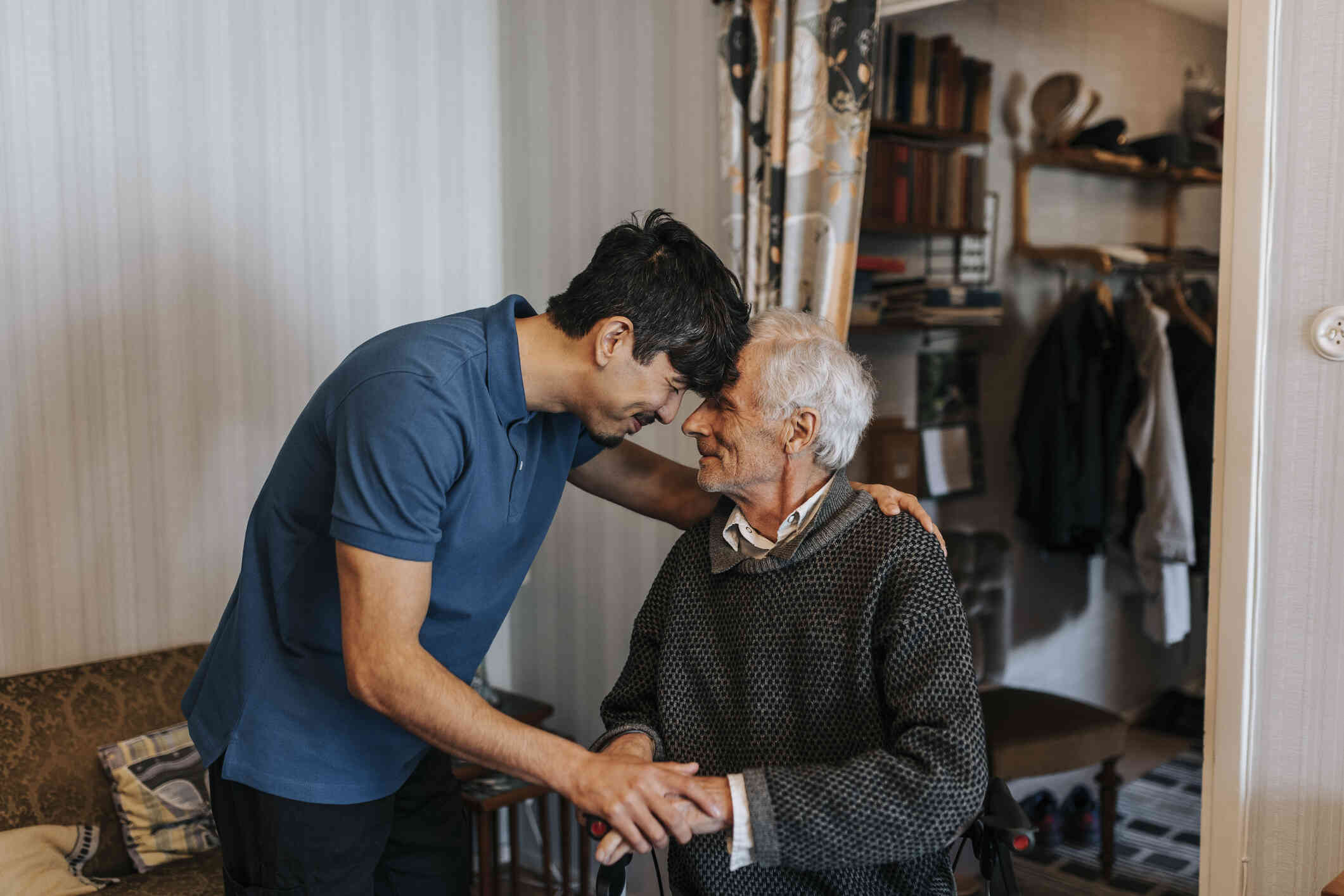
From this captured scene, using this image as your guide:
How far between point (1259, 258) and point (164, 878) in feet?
7.85

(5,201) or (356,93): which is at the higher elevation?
(356,93)

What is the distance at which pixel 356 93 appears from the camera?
2.83 metres

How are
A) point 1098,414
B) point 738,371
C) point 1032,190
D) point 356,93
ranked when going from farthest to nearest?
point 1032,190
point 1098,414
point 356,93
point 738,371

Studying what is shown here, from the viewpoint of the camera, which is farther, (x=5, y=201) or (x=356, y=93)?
(x=356, y=93)

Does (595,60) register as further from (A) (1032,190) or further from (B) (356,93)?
(A) (1032,190)

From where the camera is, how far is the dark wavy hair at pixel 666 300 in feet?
5.08

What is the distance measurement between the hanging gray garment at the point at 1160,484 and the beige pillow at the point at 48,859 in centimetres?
301

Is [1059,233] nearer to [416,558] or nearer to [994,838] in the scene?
[994,838]

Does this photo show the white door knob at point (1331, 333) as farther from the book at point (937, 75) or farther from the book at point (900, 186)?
the book at point (937, 75)

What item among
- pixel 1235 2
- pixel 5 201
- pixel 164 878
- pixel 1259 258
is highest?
pixel 1235 2

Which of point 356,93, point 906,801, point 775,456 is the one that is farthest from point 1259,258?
point 356,93

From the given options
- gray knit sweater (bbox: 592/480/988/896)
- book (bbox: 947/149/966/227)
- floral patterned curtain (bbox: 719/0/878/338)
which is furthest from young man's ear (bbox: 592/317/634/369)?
book (bbox: 947/149/966/227)

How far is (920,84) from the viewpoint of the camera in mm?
3418

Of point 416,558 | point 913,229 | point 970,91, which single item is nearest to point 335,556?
point 416,558
